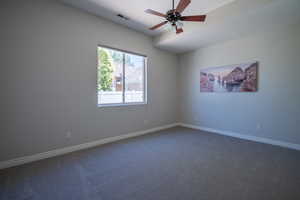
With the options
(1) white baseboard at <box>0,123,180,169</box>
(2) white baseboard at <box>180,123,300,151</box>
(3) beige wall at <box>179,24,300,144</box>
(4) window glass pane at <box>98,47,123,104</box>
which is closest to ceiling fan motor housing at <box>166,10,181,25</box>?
(4) window glass pane at <box>98,47,123,104</box>

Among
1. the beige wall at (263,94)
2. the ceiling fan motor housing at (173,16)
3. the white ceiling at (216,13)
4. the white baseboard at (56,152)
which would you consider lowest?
the white baseboard at (56,152)

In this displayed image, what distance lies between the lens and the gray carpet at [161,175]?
173 centimetres

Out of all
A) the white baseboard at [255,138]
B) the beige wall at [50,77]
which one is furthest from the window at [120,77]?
the white baseboard at [255,138]

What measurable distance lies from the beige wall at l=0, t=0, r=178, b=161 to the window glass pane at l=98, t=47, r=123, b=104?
0.22 m

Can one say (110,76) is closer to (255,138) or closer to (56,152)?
(56,152)

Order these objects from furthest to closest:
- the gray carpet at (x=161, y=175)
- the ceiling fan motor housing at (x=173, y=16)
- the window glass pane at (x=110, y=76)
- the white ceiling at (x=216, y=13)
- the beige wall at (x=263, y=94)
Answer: the window glass pane at (x=110, y=76) < the beige wall at (x=263, y=94) < the white ceiling at (x=216, y=13) < the ceiling fan motor housing at (x=173, y=16) < the gray carpet at (x=161, y=175)

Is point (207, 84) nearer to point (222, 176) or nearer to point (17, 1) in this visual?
point (222, 176)

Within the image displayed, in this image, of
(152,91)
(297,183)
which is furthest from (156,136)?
(297,183)

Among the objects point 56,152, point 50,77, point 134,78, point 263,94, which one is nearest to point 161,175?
point 56,152

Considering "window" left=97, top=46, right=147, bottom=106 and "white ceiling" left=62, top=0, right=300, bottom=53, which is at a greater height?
"white ceiling" left=62, top=0, right=300, bottom=53

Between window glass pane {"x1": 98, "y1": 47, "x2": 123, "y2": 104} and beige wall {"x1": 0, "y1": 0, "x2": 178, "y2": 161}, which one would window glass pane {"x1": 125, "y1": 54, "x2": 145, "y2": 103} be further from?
beige wall {"x1": 0, "y1": 0, "x2": 178, "y2": 161}

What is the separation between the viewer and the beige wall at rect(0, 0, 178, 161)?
2369mm

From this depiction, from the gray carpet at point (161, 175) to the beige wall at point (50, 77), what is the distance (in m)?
0.50

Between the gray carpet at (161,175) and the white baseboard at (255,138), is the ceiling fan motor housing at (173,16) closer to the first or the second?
the gray carpet at (161,175)
